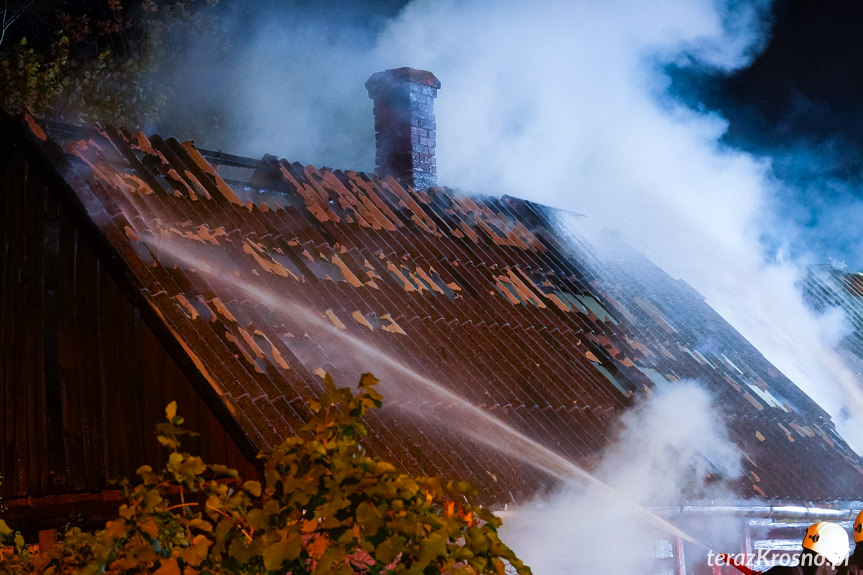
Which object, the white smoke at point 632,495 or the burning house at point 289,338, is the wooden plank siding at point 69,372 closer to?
the burning house at point 289,338

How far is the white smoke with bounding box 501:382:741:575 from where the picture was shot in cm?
809

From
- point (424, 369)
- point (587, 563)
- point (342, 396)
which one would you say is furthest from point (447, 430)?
point (342, 396)

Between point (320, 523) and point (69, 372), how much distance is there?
15.1ft

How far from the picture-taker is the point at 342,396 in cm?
294

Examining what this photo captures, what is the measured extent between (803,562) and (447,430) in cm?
257

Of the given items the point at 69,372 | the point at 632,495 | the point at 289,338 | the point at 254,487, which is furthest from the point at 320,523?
the point at 632,495

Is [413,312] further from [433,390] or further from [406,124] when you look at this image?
[406,124]

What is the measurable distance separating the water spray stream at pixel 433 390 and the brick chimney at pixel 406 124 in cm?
468

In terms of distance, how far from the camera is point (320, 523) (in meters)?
2.82

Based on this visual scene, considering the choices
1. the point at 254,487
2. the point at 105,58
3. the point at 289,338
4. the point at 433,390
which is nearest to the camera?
the point at 254,487

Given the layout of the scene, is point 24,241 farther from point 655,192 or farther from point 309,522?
point 655,192

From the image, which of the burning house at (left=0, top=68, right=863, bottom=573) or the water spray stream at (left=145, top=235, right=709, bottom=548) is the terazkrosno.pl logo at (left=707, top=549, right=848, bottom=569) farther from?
the water spray stream at (left=145, top=235, right=709, bottom=548)

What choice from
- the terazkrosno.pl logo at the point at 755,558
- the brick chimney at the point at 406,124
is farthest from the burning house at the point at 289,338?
the brick chimney at the point at 406,124

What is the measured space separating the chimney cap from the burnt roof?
1771 millimetres
